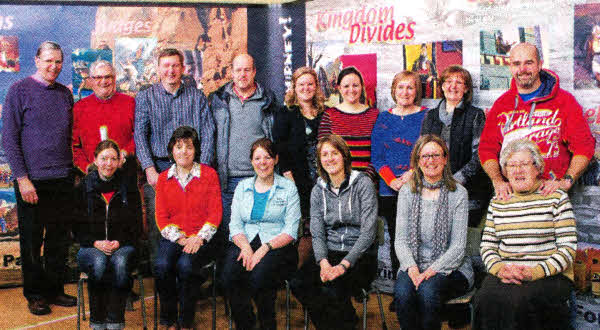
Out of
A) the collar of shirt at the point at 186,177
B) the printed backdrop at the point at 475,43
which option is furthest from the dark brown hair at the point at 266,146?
the printed backdrop at the point at 475,43

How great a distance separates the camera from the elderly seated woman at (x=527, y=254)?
9.65 feet

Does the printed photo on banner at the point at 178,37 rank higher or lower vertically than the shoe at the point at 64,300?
higher

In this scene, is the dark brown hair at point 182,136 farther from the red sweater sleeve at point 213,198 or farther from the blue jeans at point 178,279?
the blue jeans at point 178,279

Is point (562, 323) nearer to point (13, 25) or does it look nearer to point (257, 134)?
point (257, 134)

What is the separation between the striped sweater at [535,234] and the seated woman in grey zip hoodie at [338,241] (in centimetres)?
66

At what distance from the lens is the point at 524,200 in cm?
307

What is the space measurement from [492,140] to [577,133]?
1.49 ft

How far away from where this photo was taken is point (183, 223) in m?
3.87

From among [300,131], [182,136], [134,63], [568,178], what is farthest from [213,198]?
[568,178]

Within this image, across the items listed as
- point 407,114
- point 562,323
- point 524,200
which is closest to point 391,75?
point 407,114

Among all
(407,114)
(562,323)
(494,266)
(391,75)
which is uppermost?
(391,75)

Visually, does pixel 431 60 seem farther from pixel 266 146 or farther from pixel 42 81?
pixel 42 81

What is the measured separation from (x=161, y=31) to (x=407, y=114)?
2151mm

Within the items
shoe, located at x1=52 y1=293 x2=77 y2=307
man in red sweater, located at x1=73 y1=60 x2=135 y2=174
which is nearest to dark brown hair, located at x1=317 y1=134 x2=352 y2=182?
man in red sweater, located at x1=73 y1=60 x2=135 y2=174
